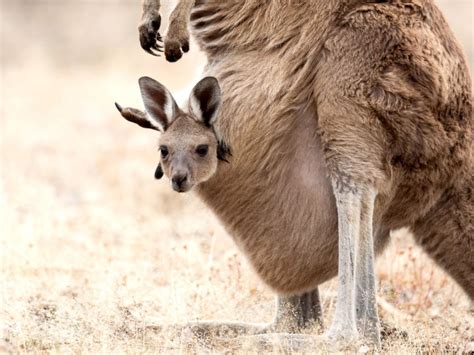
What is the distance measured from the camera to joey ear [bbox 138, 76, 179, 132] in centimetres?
445

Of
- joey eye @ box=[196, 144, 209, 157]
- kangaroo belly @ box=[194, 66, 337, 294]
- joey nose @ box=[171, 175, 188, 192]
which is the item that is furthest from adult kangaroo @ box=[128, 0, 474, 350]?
joey nose @ box=[171, 175, 188, 192]

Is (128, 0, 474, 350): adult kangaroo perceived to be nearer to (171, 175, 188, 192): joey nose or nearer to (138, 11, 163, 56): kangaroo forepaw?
(138, 11, 163, 56): kangaroo forepaw

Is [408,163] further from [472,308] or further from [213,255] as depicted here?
[213,255]

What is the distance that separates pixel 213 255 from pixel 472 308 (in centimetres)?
216

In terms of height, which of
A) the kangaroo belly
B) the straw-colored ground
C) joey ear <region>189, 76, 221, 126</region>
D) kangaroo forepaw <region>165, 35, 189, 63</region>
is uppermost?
kangaroo forepaw <region>165, 35, 189, 63</region>

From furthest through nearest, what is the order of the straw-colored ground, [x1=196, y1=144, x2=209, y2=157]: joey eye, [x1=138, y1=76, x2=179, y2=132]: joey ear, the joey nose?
the straw-colored ground
[x1=138, y1=76, x2=179, y2=132]: joey ear
[x1=196, y1=144, x2=209, y2=157]: joey eye
the joey nose

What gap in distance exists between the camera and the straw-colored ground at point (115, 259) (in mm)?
4570

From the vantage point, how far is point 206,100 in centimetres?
441

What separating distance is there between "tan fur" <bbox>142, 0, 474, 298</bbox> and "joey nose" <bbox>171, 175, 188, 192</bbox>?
302 mm

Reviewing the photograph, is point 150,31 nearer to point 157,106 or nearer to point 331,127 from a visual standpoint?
point 157,106

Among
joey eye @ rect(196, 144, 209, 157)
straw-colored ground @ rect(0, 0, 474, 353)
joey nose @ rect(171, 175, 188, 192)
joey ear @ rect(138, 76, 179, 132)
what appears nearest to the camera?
joey nose @ rect(171, 175, 188, 192)

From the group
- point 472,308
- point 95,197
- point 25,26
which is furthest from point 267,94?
point 25,26

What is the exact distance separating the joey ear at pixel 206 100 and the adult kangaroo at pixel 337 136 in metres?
0.08

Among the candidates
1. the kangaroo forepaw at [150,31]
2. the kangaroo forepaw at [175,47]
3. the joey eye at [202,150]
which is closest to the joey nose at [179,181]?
the joey eye at [202,150]
